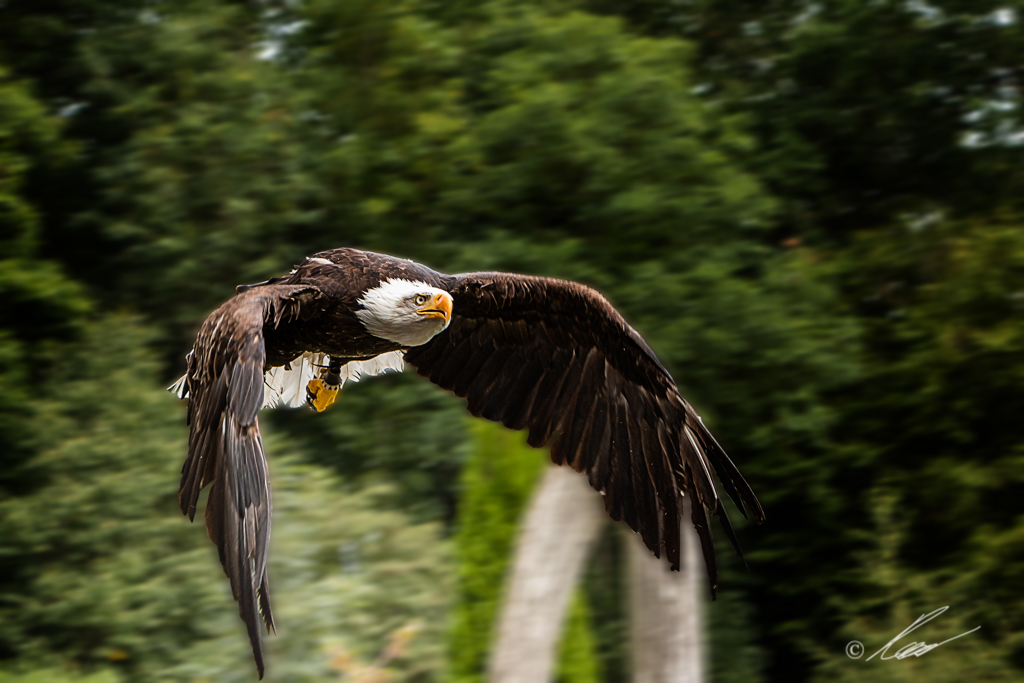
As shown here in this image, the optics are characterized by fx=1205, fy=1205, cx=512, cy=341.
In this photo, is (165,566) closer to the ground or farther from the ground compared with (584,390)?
closer to the ground

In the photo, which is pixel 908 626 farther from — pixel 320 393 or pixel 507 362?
pixel 320 393

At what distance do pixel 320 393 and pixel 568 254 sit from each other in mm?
5677

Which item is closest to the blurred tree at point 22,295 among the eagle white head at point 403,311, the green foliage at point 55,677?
the green foliage at point 55,677

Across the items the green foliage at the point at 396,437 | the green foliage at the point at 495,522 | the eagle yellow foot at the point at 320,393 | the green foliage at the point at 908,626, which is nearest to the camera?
the eagle yellow foot at the point at 320,393

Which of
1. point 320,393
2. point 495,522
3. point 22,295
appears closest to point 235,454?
point 320,393

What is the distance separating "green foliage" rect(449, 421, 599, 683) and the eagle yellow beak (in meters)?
4.20

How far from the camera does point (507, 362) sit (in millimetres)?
5020

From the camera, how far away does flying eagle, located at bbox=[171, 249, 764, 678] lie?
163 inches

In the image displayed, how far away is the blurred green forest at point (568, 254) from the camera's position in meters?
9.01

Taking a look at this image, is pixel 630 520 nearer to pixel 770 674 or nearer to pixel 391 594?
pixel 391 594

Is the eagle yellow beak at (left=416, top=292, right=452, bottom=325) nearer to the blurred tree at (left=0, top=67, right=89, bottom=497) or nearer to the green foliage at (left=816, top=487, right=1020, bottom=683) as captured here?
the blurred tree at (left=0, top=67, right=89, bottom=497)

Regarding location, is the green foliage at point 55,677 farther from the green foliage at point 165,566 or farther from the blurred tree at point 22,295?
the blurred tree at point 22,295

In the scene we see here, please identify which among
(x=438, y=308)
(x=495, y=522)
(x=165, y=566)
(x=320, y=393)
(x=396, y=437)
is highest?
(x=438, y=308)

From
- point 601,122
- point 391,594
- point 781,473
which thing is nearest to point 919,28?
point 601,122
